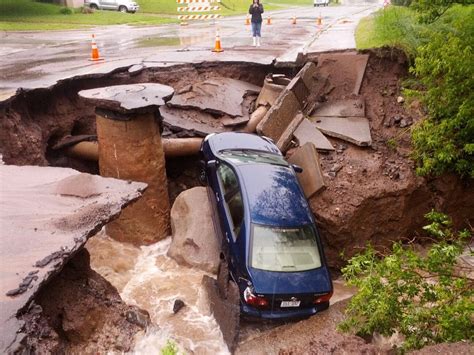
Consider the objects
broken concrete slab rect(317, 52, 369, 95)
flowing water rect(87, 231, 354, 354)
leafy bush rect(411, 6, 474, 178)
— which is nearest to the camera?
flowing water rect(87, 231, 354, 354)

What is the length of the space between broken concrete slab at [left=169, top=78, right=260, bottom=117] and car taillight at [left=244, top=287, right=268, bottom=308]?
5.73m

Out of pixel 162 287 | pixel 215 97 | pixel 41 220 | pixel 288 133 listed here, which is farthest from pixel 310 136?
pixel 41 220

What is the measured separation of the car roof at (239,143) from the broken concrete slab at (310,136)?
39.1 inches

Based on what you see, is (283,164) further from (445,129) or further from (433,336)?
(433,336)

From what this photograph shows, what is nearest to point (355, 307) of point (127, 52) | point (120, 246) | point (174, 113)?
point (120, 246)

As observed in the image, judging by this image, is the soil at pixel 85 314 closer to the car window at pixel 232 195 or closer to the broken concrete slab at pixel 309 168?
the car window at pixel 232 195

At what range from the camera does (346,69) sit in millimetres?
11508

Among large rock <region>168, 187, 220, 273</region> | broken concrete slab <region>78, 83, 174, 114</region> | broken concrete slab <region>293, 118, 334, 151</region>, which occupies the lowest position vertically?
large rock <region>168, 187, 220, 273</region>

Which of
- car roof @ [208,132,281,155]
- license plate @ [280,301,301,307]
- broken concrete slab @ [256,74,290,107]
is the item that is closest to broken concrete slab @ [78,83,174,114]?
car roof @ [208,132,281,155]

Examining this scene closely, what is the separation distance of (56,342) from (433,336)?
3.54 m

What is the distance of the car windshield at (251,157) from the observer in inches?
313

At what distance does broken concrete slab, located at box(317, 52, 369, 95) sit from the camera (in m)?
11.3

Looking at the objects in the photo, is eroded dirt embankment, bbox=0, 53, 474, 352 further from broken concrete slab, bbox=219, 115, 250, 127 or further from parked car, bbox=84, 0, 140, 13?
parked car, bbox=84, 0, 140, 13

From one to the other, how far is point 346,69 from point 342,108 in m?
1.36
